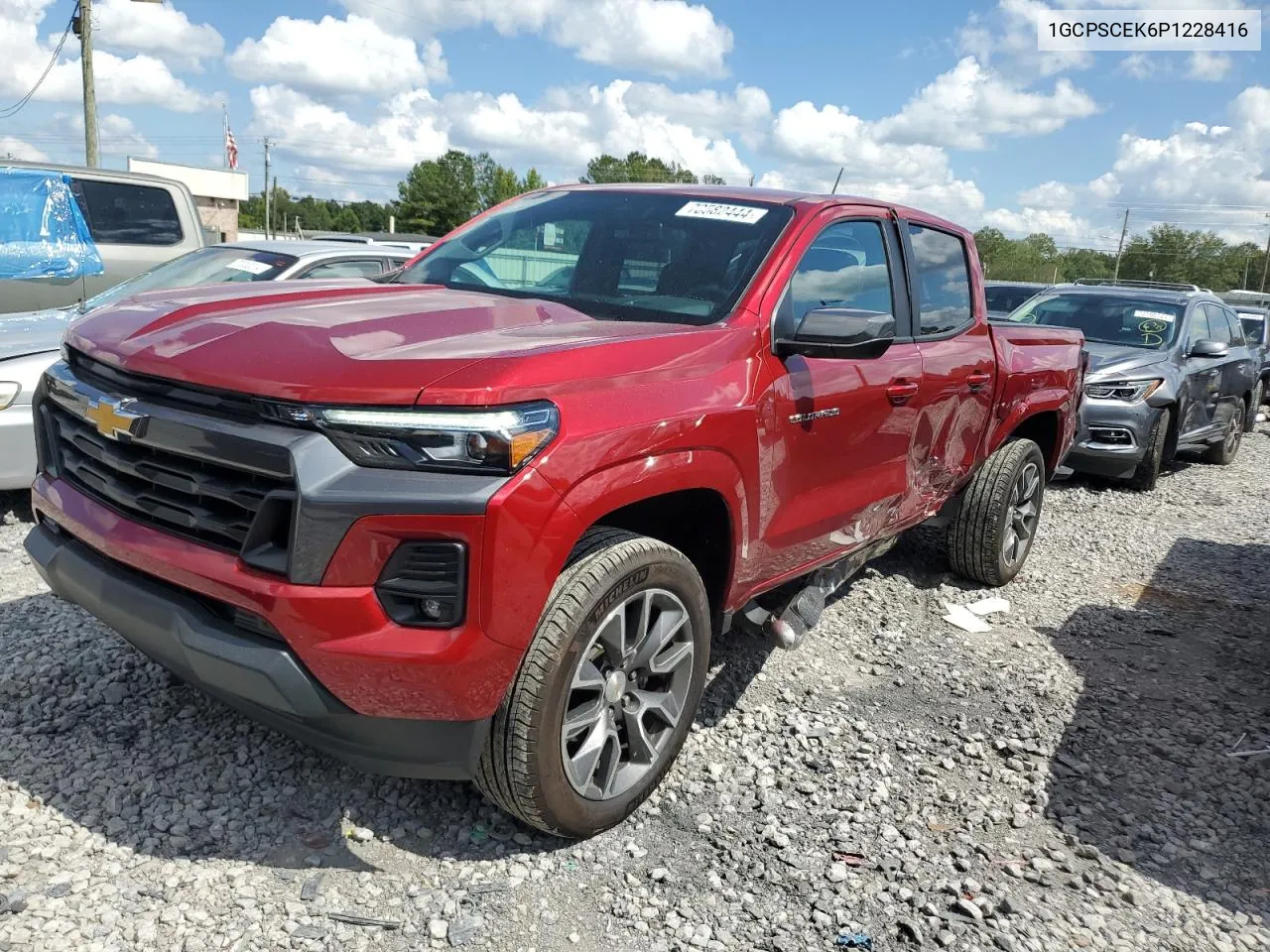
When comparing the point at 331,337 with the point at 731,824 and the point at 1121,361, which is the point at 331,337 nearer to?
the point at 731,824

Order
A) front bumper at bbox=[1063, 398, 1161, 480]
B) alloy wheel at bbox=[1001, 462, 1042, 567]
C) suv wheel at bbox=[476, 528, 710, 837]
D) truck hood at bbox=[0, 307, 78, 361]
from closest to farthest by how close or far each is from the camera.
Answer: suv wheel at bbox=[476, 528, 710, 837] → truck hood at bbox=[0, 307, 78, 361] → alloy wheel at bbox=[1001, 462, 1042, 567] → front bumper at bbox=[1063, 398, 1161, 480]

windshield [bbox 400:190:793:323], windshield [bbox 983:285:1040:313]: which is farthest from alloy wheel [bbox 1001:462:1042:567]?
windshield [bbox 983:285:1040:313]

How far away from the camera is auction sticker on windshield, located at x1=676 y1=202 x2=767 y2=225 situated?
351 cm

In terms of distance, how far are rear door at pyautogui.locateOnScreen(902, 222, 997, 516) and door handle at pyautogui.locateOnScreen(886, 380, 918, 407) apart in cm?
11

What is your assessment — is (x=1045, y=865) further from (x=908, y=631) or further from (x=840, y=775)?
(x=908, y=631)

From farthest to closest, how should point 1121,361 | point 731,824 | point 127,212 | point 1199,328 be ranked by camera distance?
point 1199,328 → point 127,212 → point 1121,361 → point 731,824

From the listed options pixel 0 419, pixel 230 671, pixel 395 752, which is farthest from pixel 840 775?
pixel 0 419

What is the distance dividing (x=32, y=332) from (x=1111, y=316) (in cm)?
872

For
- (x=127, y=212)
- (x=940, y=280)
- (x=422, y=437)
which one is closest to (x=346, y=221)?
(x=127, y=212)

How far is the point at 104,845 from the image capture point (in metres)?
2.67

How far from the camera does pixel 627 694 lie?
2854 mm

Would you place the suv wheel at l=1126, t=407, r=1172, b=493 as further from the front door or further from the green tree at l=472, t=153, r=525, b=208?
the green tree at l=472, t=153, r=525, b=208

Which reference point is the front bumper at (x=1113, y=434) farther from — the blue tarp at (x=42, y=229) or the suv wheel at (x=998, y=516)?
the blue tarp at (x=42, y=229)

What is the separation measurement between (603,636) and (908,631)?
2.50 meters
